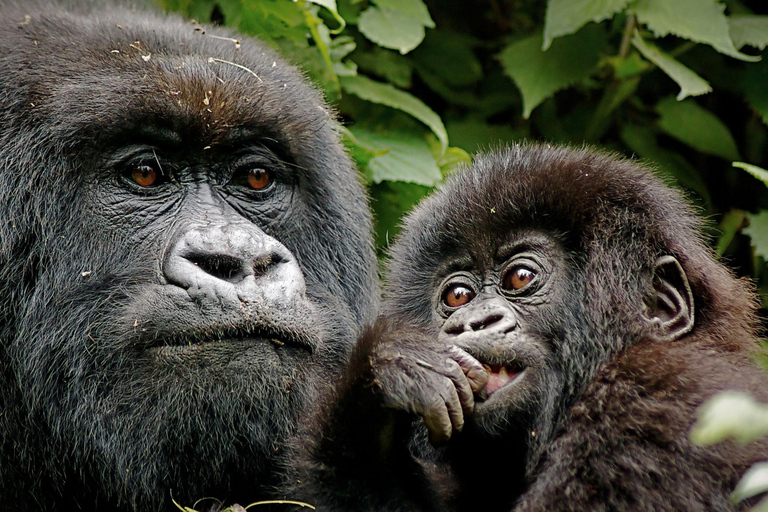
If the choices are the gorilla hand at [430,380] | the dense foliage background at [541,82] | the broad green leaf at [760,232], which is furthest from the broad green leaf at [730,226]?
the gorilla hand at [430,380]

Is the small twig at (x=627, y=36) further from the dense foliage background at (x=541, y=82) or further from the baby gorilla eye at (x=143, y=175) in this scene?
the baby gorilla eye at (x=143, y=175)

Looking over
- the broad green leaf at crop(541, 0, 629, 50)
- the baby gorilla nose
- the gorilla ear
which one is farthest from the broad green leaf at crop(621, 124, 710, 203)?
the baby gorilla nose

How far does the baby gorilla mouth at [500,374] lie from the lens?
2.43 meters

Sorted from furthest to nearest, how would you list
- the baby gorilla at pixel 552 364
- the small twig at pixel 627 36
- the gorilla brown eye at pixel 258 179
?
the small twig at pixel 627 36 → the gorilla brown eye at pixel 258 179 → the baby gorilla at pixel 552 364

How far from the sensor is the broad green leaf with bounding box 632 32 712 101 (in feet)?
12.3

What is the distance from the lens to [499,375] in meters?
2.45

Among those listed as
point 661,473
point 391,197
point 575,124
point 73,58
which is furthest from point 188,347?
point 575,124

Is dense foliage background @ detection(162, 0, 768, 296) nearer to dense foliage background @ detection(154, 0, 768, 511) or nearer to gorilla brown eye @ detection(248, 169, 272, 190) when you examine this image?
dense foliage background @ detection(154, 0, 768, 511)

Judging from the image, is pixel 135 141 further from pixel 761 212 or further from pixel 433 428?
pixel 761 212

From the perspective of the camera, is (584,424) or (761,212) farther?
(761,212)

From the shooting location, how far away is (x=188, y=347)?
2.47 m

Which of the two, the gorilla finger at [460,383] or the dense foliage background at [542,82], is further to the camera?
the dense foliage background at [542,82]

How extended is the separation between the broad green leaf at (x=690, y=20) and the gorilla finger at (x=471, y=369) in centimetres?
206

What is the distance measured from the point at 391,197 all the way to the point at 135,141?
1.57 meters
